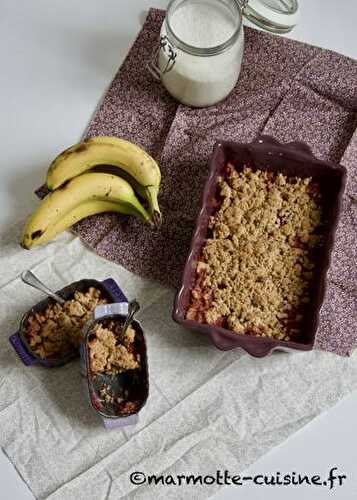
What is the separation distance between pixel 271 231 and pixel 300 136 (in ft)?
0.72

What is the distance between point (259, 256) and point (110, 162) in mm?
297

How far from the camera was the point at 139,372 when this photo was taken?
1203 mm

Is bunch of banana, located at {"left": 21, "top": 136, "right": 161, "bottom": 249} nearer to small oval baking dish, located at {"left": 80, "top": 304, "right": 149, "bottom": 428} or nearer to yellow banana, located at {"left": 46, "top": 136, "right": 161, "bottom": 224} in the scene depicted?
yellow banana, located at {"left": 46, "top": 136, "right": 161, "bottom": 224}

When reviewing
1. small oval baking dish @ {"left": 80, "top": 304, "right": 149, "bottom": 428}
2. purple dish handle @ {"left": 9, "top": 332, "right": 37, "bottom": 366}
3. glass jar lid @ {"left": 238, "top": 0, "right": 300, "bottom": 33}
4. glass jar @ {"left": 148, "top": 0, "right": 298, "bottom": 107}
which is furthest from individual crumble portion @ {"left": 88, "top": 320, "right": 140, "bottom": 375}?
glass jar lid @ {"left": 238, "top": 0, "right": 300, "bottom": 33}

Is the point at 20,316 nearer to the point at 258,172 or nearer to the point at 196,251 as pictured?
the point at 196,251

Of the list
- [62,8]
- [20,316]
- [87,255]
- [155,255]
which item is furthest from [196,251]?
[62,8]

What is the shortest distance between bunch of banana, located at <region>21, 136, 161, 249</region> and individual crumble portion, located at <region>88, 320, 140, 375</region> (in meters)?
0.21

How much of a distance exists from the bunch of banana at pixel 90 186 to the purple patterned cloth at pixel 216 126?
0.14ft

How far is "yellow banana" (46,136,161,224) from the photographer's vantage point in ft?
4.30

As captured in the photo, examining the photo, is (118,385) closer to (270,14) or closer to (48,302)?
(48,302)

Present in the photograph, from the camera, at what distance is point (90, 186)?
131 centimetres

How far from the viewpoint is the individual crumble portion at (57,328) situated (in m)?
1.24

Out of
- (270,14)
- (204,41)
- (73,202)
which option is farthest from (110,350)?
(270,14)

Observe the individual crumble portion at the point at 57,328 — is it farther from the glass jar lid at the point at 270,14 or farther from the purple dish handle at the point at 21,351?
the glass jar lid at the point at 270,14
